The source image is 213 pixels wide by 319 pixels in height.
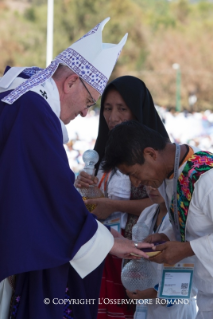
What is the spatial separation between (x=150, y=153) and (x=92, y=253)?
612 millimetres

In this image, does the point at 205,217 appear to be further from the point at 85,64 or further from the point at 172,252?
the point at 85,64

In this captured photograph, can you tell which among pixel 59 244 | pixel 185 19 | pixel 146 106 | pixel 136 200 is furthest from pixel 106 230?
pixel 185 19

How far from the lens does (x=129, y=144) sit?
8.71 ft

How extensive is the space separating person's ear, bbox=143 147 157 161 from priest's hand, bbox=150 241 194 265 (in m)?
0.47

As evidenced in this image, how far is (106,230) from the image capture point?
2.54 meters

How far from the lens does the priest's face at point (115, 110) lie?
12.1 feet

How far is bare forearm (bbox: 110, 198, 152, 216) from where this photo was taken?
3.44m

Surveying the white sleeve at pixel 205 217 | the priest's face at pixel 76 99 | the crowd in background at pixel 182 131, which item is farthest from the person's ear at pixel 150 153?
the crowd in background at pixel 182 131

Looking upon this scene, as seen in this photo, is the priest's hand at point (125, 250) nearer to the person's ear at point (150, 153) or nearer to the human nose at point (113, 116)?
the person's ear at point (150, 153)

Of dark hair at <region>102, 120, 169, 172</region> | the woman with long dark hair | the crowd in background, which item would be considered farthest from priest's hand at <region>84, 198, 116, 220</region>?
the crowd in background

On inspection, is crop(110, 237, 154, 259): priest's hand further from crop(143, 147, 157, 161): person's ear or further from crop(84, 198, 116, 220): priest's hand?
crop(84, 198, 116, 220): priest's hand

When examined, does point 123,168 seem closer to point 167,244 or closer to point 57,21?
point 167,244

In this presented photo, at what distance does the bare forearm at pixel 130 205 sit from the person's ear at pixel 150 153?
2.73 ft

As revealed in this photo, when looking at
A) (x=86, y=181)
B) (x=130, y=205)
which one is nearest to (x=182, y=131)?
(x=130, y=205)
